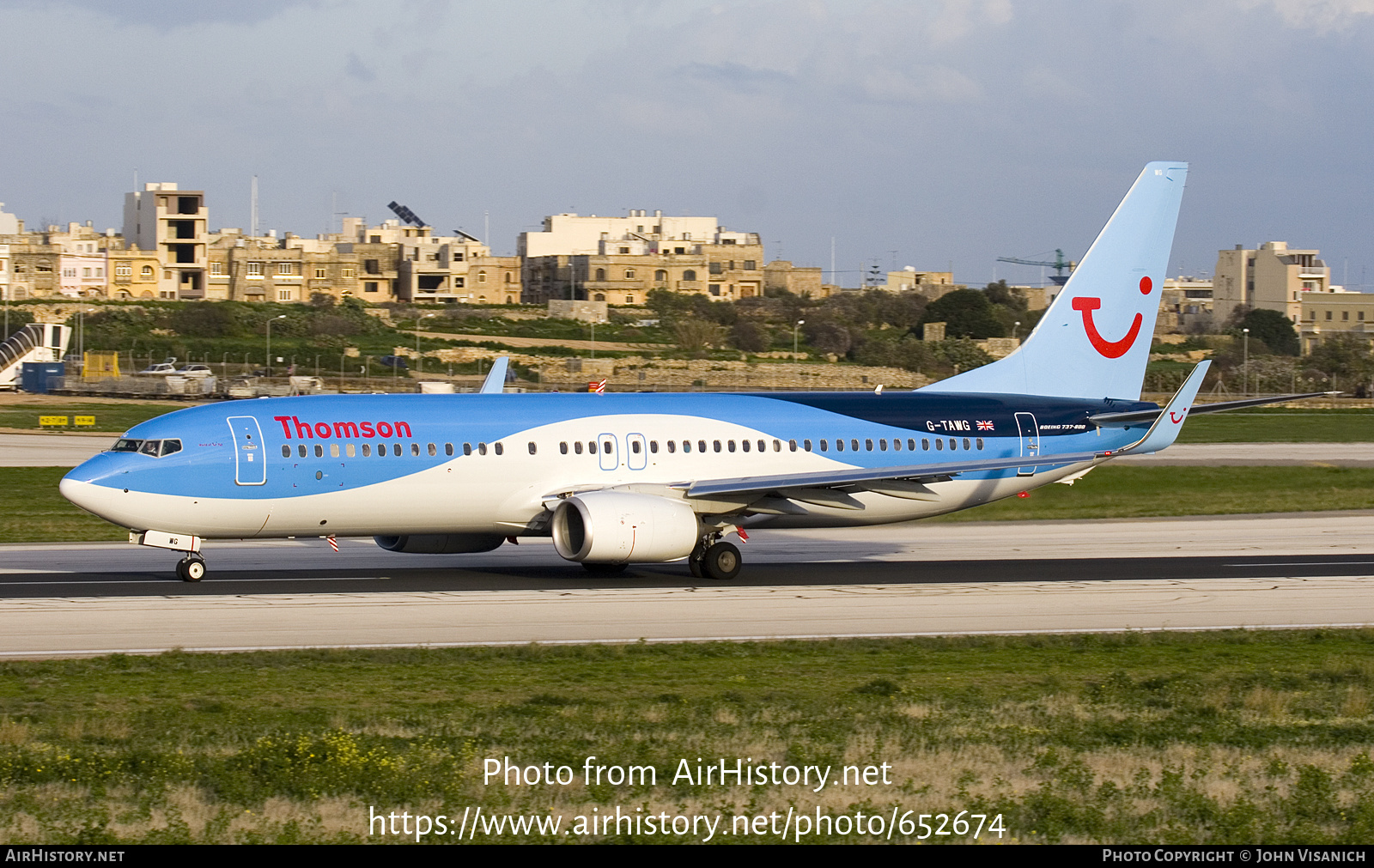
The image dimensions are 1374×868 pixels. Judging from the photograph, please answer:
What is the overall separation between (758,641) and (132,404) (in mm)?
86530

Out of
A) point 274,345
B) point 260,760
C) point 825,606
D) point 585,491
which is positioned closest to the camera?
point 260,760

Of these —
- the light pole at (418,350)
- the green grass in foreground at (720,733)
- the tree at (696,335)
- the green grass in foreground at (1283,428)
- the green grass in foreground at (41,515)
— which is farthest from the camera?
the tree at (696,335)

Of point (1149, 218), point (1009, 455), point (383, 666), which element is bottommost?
point (383, 666)

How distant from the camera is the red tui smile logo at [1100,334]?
129ft

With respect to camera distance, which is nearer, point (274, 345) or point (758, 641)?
point (758, 641)

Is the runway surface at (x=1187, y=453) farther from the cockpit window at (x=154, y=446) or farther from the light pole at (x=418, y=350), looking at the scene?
the light pole at (x=418, y=350)

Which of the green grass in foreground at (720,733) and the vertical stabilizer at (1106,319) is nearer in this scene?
the green grass in foreground at (720,733)

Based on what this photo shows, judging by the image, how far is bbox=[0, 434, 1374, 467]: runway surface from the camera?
61094mm

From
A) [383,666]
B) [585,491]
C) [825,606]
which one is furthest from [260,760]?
[585,491]

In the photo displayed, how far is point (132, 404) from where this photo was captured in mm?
102062

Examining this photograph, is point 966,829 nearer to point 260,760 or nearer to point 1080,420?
point 260,760

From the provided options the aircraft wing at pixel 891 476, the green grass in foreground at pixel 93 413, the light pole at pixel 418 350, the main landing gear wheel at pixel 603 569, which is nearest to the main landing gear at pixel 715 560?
the aircraft wing at pixel 891 476

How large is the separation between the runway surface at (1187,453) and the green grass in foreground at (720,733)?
125ft

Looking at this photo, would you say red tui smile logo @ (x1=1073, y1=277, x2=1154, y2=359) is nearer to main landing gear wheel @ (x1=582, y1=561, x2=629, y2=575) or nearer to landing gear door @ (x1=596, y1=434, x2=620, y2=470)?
landing gear door @ (x1=596, y1=434, x2=620, y2=470)
